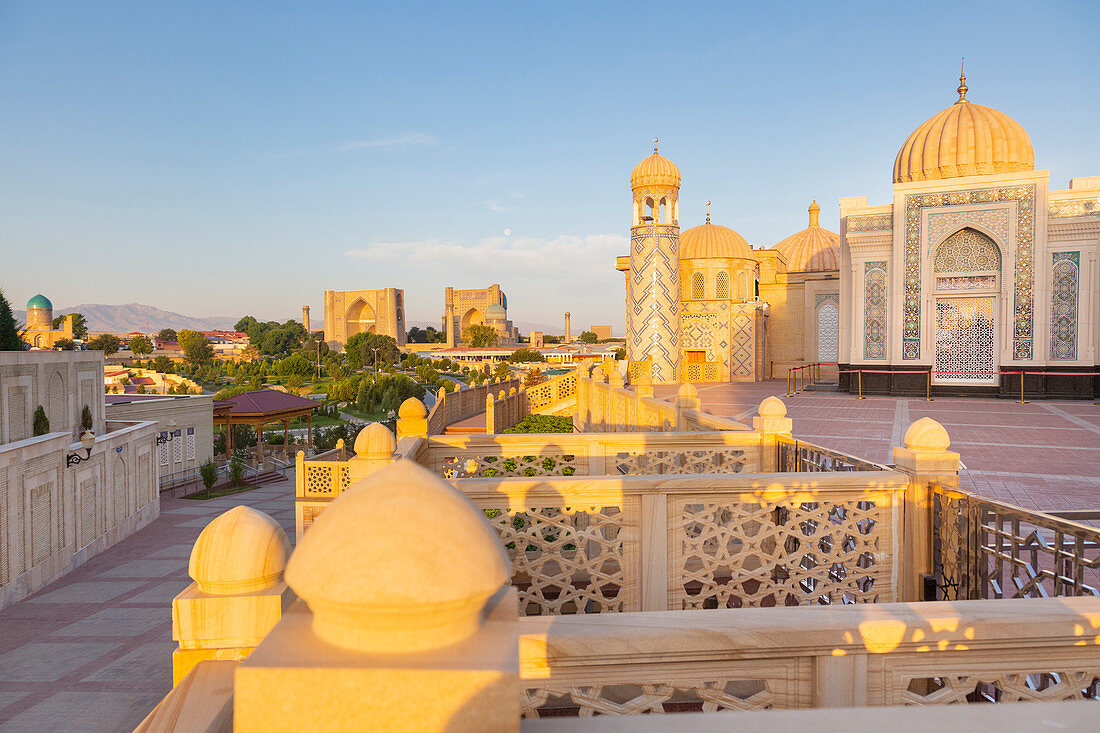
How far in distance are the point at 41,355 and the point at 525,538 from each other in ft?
48.4

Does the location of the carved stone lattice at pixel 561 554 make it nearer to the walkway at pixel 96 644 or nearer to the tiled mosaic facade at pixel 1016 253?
the walkway at pixel 96 644

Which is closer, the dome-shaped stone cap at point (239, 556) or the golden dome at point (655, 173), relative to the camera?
the dome-shaped stone cap at point (239, 556)

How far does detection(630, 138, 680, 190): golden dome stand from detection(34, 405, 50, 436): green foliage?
57.8 feet

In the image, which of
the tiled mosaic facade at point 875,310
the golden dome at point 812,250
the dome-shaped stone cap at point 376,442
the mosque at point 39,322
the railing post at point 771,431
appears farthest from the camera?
the mosque at point 39,322

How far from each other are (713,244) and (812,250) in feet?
18.7

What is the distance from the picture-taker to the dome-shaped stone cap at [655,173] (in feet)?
71.2

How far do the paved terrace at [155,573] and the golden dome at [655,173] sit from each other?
388 inches

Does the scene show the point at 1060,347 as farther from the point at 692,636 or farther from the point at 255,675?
the point at 255,675

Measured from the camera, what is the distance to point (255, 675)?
32.8 inches

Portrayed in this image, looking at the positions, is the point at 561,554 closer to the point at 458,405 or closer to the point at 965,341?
the point at 965,341

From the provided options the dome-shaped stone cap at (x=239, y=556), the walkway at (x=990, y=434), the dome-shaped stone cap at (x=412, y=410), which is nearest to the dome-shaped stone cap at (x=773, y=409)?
the walkway at (x=990, y=434)

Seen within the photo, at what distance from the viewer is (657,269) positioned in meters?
21.7

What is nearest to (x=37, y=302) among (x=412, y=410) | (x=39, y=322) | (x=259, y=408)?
(x=39, y=322)

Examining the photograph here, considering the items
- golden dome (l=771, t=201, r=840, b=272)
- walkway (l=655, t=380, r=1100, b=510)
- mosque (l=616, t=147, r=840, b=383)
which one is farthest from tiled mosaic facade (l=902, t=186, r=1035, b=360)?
golden dome (l=771, t=201, r=840, b=272)
